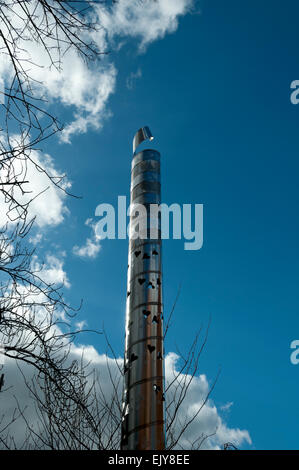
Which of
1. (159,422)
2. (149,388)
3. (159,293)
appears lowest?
(159,422)

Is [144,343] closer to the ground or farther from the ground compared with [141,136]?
closer to the ground

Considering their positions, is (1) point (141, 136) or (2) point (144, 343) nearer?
(2) point (144, 343)

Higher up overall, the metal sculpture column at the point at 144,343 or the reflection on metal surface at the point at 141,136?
the reflection on metal surface at the point at 141,136

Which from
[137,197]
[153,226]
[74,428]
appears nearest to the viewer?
[153,226]

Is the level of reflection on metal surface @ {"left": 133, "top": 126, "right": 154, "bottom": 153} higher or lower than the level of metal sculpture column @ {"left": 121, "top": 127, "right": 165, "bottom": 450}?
higher

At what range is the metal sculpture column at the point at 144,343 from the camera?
293 centimetres

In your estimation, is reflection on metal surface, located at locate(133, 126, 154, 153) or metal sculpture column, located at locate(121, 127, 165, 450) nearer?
metal sculpture column, located at locate(121, 127, 165, 450)

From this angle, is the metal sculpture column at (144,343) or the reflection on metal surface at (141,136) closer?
the metal sculpture column at (144,343)

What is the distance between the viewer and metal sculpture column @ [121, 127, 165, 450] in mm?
2928

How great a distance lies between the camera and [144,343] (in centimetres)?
319
